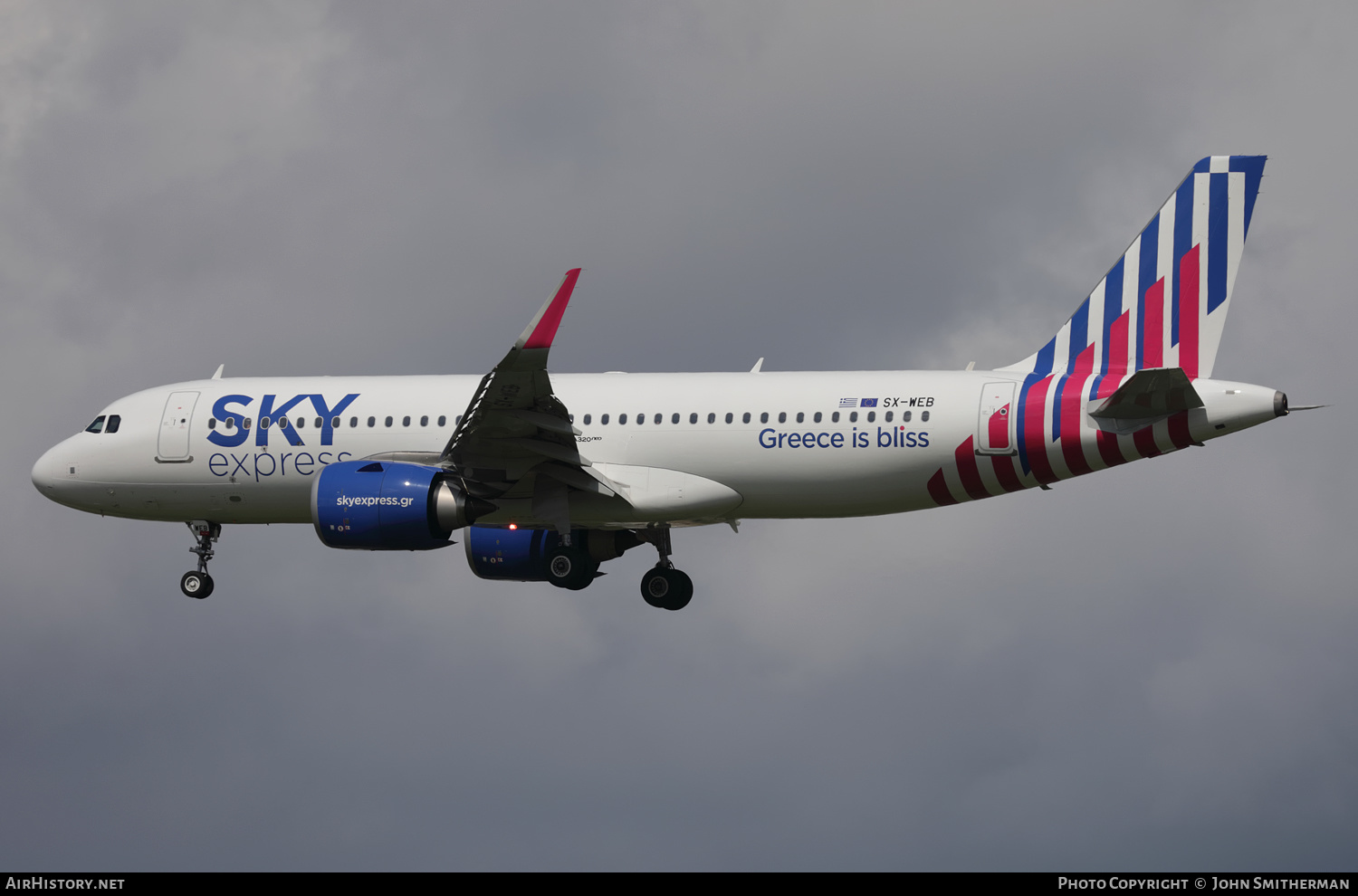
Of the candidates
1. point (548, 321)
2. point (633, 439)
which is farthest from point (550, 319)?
point (633, 439)

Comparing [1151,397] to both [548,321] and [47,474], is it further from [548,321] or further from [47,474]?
[47,474]

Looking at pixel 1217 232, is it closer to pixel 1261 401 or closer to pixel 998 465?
pixel 1261 401

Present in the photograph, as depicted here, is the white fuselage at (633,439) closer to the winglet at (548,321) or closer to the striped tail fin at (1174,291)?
the striped tail fin at (1174,291)

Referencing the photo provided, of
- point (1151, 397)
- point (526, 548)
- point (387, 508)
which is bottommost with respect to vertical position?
point (1151, 397)

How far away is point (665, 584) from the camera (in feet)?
119

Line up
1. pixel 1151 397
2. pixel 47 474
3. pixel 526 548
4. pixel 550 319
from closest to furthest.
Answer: pixel 550 319 → pixel 1151 397 → pixel 526 548 → pixel 47 474

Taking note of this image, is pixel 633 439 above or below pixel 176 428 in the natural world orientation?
below

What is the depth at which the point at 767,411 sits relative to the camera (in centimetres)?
3228

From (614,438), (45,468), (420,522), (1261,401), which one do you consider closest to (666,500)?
(614,438)

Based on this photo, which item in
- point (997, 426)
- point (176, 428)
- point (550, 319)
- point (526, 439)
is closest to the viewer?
point (550, 319)

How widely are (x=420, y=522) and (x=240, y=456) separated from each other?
556cm

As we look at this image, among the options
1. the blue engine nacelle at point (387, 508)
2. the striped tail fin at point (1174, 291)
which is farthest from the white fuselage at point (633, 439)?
the blue engine nacelle at point (387, 508)

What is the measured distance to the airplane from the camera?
99.9 feet

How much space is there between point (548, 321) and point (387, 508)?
5121 millimetres
